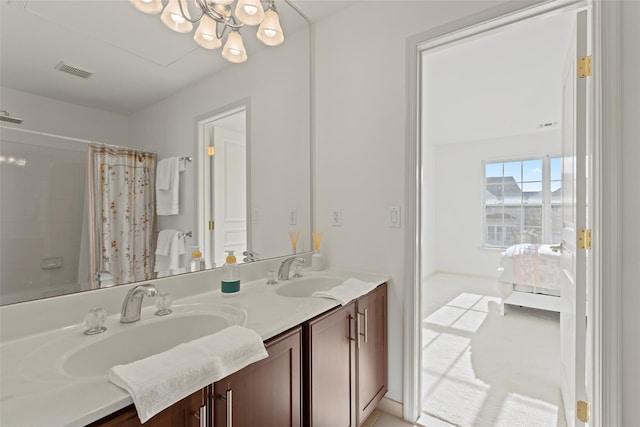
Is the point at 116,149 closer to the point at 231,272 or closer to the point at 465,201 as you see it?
the point at 231,272

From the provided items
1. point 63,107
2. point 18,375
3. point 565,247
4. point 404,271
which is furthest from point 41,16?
point 565,247

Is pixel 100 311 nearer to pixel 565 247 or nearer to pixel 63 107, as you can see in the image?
pixel 63 107

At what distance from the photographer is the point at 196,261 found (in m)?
1.41

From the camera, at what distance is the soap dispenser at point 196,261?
1387mm

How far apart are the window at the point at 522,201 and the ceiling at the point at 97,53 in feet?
17.9

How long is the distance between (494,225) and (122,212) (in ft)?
19.1

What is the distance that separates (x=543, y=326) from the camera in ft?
9.89

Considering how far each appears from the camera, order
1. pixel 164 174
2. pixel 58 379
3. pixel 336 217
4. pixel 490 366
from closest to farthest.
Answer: pixel 58 379 < pixel 164 174 < pixel 336 217 < pixel 490 366

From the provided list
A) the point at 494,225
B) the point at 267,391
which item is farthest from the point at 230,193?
the point at 494,225

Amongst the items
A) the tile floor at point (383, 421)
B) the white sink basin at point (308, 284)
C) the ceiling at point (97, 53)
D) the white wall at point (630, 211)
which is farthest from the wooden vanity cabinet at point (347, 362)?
the ceiling at point (97, 53)

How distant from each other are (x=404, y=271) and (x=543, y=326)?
236 centimetres

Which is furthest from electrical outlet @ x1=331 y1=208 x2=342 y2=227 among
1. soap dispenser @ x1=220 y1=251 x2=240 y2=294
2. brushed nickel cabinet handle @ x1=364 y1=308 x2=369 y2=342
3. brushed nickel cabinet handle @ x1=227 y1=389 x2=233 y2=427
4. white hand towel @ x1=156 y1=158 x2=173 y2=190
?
A: brushed nickel cabinet handle @ x1=227 y1=389 x2=233 y2=427

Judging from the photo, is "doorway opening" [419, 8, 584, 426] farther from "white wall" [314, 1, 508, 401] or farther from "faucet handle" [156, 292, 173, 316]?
"faucet handle" [156, 292, 173, 316]

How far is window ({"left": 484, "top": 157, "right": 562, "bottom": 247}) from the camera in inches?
191
